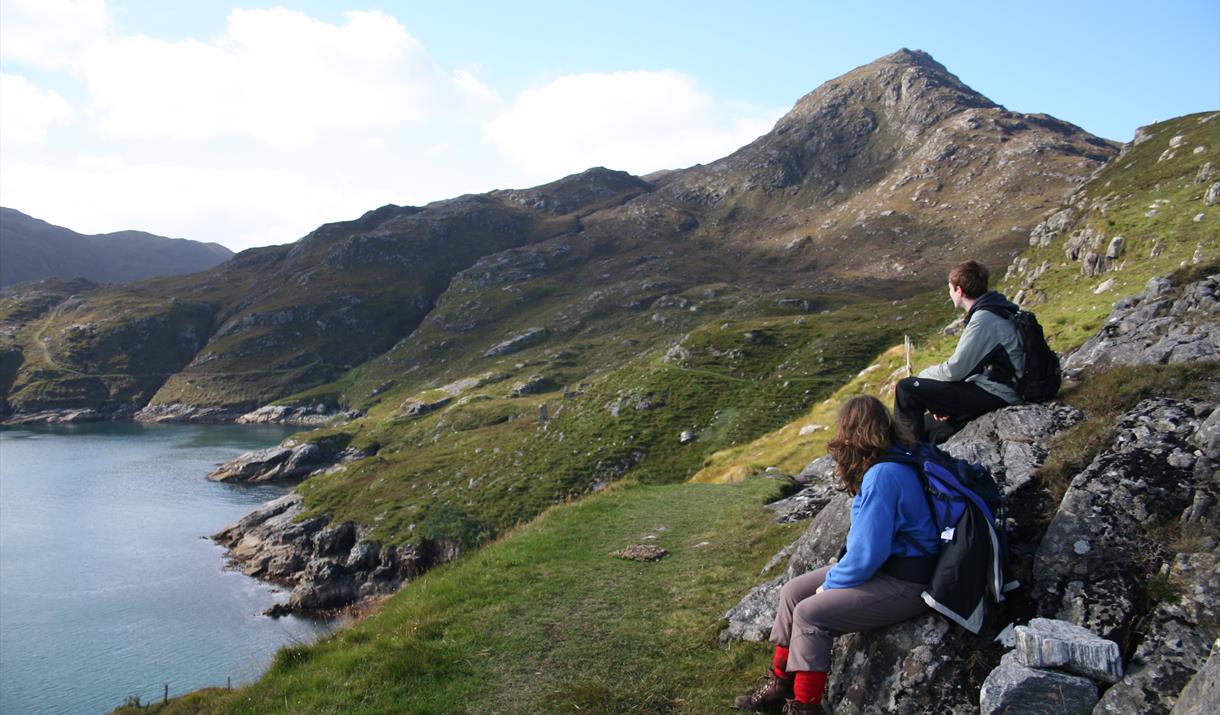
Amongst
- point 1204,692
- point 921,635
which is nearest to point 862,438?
point 921,635

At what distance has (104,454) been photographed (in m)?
141

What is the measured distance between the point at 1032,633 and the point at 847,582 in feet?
6.49

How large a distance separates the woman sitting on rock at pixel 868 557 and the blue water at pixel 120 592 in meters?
12.1

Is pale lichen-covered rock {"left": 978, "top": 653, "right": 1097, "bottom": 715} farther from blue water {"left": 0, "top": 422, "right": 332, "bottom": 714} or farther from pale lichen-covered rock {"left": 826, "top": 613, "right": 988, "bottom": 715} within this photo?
blue water {"left": 0, "top": 422, "right": 332, "bottom": 714}

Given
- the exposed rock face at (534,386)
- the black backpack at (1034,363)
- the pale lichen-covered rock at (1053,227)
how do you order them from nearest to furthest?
the black backpack at (1034,363) < the pale lichen-covered rock at (1053,227) < the exposed rock face at (534,386)

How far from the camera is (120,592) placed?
2530 inches

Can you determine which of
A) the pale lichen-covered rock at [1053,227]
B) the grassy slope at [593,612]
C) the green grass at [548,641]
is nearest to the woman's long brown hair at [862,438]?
the grassy slope at [593,612]

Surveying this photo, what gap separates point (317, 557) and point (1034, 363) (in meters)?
73.0

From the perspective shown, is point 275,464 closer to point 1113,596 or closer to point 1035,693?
point 1035,693

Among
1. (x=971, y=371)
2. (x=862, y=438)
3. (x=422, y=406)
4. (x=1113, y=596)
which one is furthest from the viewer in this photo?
(x=422, y=406)

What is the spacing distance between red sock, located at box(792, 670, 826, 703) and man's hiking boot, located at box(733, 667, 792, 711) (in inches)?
20.9

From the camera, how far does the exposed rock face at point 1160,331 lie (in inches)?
453

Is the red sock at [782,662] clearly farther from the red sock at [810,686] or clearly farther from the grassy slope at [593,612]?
the grassy slope at [593,612]

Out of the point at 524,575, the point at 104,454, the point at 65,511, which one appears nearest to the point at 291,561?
the point at 65,511
